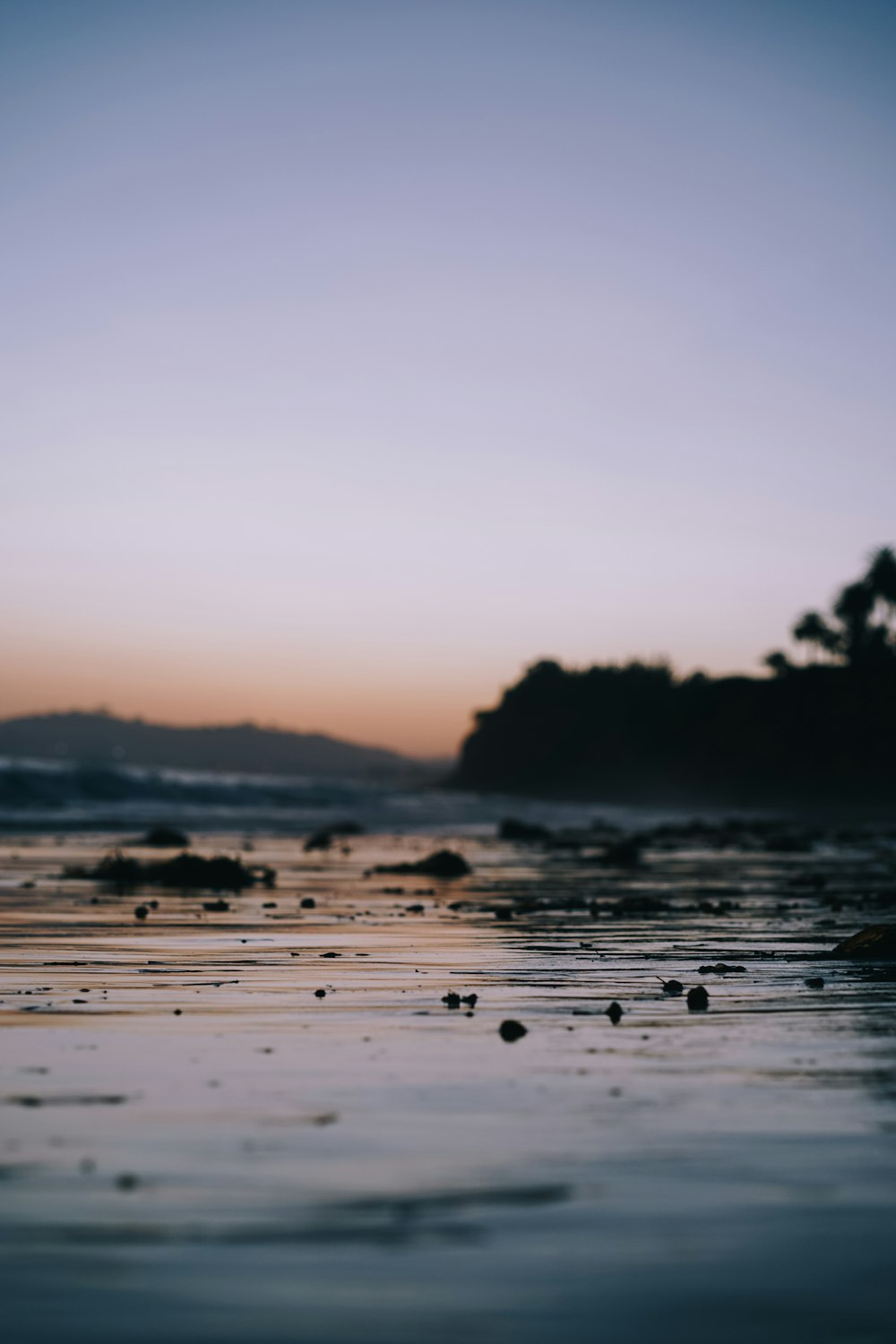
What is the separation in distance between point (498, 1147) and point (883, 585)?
119m

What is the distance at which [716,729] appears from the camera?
13600cm

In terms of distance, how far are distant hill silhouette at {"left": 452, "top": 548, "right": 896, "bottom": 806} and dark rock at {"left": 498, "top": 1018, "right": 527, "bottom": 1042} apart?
10119 cm

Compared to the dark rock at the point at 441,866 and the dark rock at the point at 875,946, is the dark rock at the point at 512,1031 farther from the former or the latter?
the dark rock at the point at 441,866

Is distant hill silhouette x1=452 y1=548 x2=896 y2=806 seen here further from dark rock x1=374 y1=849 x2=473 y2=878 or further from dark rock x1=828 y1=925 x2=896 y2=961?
dark rock x1=828 y1=925 x2=896 y2=961

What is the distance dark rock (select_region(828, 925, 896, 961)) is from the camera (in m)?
10.5

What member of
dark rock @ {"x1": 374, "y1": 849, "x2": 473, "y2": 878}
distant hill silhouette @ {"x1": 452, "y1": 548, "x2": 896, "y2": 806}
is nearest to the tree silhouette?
distant hill silhouette @ {"x1": 452, "y1": 548, "x2": 896, "y2": 806}

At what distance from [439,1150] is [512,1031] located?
2197mm

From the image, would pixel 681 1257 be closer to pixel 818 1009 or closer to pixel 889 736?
pixel 818 1009

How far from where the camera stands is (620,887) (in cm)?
1948

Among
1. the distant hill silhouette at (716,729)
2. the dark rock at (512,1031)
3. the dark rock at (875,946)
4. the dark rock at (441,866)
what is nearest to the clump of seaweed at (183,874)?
the dark rock at (441,866)

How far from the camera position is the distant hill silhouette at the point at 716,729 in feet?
383

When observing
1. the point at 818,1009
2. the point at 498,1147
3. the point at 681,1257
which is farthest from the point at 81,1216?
the point at 818,1009

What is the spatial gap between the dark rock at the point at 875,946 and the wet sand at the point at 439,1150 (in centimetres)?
53

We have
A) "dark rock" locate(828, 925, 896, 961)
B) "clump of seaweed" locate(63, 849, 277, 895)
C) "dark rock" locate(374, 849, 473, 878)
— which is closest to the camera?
"dark rock" locate(828, 925, 896, 961)
